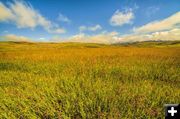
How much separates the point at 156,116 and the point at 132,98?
1.92 ft

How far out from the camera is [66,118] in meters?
2.90

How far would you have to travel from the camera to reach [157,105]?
3.31 m

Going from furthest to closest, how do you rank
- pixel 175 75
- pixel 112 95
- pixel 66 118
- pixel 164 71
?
pixel 164 71
pixel 175 75
pixel 112 95
pixel 66 118

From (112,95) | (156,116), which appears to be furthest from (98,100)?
(156,116)

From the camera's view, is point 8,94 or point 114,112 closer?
point 114,112

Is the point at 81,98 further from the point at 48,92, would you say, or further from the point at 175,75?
the point at 175,75

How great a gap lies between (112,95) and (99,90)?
320mm

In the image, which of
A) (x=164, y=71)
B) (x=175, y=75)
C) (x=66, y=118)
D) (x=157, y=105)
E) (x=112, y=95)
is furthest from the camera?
(x=164, y=71)

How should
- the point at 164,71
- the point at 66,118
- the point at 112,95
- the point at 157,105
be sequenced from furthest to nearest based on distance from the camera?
the point at 164,71, the point at 112,95, the point at 157,105, the point at 66,118

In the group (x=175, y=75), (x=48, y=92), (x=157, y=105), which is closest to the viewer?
(x=157, y=105)

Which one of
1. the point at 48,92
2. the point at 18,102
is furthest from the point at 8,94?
the point at 48,92

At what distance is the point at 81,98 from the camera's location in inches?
143

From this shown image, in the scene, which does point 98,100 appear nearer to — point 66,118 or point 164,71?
point 66,118

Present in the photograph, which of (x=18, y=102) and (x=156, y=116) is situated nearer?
(x=156, y=116)
